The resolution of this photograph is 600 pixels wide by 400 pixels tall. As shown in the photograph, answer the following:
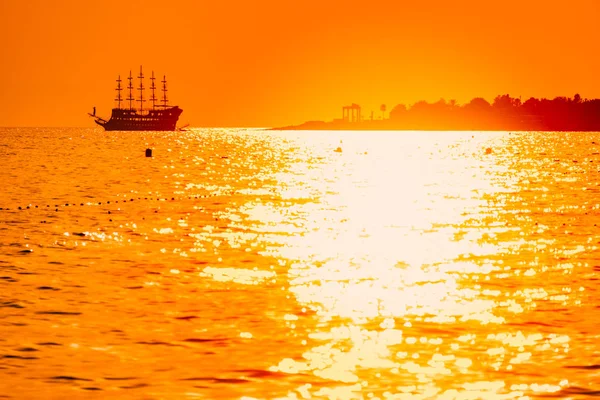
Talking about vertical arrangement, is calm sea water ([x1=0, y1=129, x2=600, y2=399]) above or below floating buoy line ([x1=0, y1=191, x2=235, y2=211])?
above

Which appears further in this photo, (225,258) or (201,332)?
(225,258)

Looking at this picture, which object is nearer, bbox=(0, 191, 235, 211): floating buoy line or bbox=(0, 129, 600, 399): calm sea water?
bbox=(0, 129, 600, 399): calm sea water

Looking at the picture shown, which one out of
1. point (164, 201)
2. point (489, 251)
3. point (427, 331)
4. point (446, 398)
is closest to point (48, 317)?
point (427, 331)

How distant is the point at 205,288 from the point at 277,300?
2.91 metres

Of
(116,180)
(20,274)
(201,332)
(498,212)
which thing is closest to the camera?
(201,332)

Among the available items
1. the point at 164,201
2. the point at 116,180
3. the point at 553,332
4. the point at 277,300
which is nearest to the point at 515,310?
the point at 553,332

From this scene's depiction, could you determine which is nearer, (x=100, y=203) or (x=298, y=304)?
(x=298, y=304)

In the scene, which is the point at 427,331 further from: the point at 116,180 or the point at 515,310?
the point at 116,180

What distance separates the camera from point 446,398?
15914mm

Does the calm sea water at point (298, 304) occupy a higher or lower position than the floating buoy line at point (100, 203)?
higher

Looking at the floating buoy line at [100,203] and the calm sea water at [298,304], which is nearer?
the calm sea water at [298,304]

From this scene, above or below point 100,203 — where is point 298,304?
above

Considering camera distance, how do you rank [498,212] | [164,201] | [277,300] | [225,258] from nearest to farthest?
[277,300] → [225,258] → [498,212] → [164,201]

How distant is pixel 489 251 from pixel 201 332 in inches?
687
